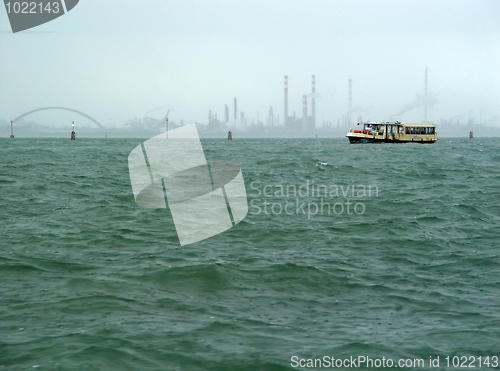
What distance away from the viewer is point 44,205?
58.1 feet

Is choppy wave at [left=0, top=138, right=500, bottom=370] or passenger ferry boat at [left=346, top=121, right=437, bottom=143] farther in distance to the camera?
passenger ferry boat at [left=346, top=121, right=437, bottom=143]

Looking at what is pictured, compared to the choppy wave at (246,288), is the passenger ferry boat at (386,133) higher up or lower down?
higher up

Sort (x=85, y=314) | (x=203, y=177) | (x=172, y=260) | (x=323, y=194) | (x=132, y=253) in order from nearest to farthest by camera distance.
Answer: (x=85, y=314) < (x=172, y=260) < (x=132, y=253) < (x=323, y=194) < (x=203, y=177)

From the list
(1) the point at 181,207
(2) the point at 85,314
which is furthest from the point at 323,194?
(2) the point at 85,314

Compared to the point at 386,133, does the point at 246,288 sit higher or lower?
lower

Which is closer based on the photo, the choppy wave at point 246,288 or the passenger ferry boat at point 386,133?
the choppy wave at point 246,288

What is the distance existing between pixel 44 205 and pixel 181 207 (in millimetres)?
4823

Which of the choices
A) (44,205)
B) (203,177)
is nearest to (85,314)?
(44,205)

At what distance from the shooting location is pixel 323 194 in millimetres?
21016

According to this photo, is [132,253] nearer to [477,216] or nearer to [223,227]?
[223,227]

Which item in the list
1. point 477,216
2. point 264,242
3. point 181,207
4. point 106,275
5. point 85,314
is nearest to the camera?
point 85,314

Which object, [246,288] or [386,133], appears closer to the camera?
[246,288]

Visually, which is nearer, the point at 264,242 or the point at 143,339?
the point at 143,339

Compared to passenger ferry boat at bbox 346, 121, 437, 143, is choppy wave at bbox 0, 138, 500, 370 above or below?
below
